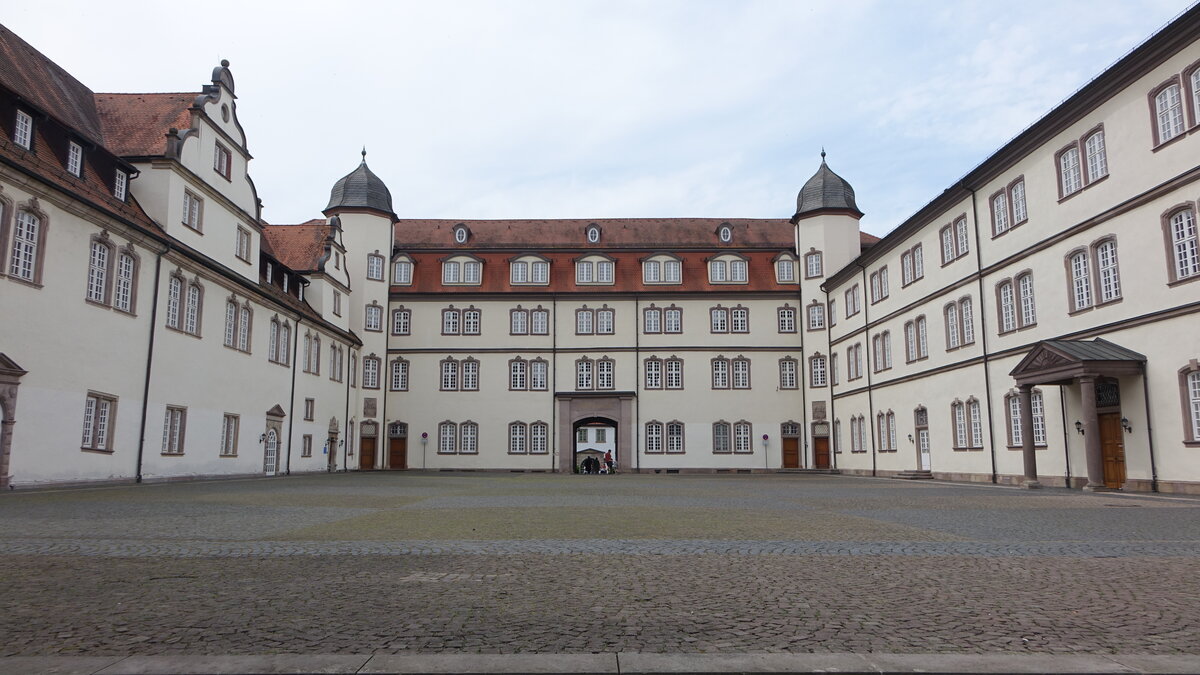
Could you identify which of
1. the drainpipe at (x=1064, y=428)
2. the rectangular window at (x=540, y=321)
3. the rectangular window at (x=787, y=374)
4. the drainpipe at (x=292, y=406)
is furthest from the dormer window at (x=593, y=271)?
the drainpipe at (x=1064, y=428)

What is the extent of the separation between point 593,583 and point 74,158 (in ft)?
80.3

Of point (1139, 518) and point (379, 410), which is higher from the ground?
point (379, 410)

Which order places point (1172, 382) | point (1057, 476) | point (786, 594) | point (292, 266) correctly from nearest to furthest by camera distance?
point (786, 594)
point (1172, 382)
point (1057, 476)
point (292, 266)

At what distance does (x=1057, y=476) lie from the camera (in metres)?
27.1

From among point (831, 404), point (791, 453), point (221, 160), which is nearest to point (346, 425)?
point (221, 160)

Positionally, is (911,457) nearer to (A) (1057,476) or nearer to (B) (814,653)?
(A) (1057,476)

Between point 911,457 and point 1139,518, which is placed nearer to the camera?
point 1139,518

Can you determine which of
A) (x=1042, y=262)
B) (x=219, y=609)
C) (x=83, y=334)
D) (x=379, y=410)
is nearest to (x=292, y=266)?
(x=379, y=410)

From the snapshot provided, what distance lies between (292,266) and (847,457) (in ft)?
101

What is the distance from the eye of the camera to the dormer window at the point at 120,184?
27.6 meters

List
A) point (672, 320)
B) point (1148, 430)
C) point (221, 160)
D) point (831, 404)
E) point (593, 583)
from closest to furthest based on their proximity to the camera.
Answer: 1. point (593, 583)
2. point (1148, 430)
3. point (221, 160)
4. point (831, 404)
5. point (672, 320)

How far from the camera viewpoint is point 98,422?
982 inches

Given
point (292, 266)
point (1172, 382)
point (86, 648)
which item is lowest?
point (86, 648)

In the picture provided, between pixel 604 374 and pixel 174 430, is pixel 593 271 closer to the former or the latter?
pixel 604 374
